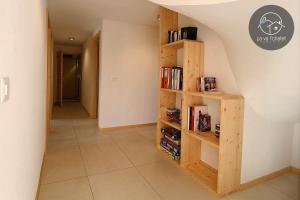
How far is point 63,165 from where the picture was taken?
2.71 metres

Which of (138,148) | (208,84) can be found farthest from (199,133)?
(138,148)

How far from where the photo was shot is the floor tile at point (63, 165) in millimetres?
2402

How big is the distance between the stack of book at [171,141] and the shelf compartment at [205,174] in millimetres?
272

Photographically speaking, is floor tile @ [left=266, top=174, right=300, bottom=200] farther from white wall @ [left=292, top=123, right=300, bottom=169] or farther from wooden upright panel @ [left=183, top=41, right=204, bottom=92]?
wooden upright panel @ [left=183, top=41, right=204, bottom=92]

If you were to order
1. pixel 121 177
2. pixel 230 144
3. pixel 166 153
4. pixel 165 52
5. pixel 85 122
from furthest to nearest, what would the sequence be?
pixel 85 122
pixel 165 52
pixel 166 153
pixel 121 177
pixel 230 144

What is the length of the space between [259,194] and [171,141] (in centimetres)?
128

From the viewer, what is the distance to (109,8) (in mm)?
3541

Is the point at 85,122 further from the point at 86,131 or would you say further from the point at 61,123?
the point at 86,131

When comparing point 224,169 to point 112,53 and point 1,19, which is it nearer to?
point 1,19

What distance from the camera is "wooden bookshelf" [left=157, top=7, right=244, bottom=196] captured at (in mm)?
2070

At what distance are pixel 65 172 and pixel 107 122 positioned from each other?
1.97m

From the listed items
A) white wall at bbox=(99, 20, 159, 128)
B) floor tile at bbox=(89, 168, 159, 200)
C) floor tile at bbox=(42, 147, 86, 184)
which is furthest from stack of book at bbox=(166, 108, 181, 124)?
white wall at bbox=(99, 20, 159, 128)

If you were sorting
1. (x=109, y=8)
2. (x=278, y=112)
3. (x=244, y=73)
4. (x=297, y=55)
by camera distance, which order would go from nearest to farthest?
(x=297, y=55), (x=244, y=73), (x=278, y=112), (x=109, y=8)

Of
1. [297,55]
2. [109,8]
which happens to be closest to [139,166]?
[297,55]
